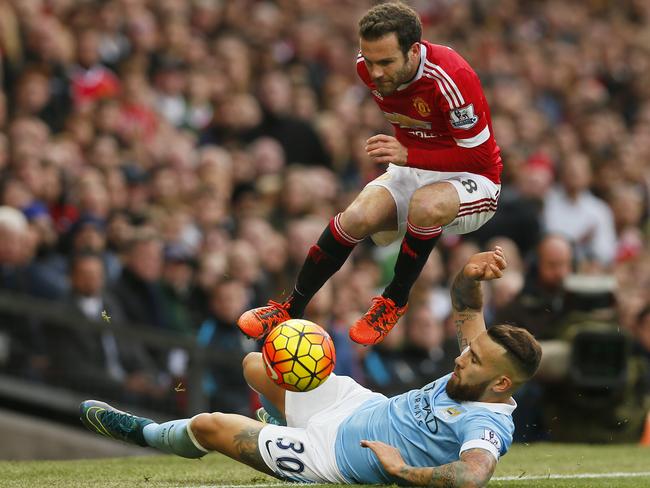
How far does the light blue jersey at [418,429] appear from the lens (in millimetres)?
7160

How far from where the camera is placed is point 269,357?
7328 millimetres

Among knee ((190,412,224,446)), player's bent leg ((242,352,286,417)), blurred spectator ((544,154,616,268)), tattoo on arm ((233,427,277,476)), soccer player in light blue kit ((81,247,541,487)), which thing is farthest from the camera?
blurred spectator ((544,154,616,268))

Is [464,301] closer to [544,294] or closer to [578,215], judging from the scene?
[544,294]

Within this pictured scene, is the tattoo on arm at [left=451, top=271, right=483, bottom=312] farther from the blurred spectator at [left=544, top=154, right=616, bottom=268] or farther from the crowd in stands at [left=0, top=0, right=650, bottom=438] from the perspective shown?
the blurred spectator at [left=544, top=154, right=616, bottom=268]

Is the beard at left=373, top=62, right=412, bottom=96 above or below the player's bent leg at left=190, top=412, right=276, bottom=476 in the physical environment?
above

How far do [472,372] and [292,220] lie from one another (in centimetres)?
541

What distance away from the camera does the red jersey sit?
739cm

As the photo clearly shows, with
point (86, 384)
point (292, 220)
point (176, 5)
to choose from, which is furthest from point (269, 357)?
point (176, 5)

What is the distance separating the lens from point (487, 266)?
7512mm

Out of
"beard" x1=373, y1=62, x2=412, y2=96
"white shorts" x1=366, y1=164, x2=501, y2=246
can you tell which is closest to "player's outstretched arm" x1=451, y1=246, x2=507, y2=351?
"white shorts" x1=366, y1=164, x2=501, y2=246

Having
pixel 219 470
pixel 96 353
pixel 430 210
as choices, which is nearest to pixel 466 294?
pixel 430 210

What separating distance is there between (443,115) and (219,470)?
2.94 meters

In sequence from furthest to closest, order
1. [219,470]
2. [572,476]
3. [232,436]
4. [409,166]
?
[219,470] → [572,476] → [409,166] → [232,436]

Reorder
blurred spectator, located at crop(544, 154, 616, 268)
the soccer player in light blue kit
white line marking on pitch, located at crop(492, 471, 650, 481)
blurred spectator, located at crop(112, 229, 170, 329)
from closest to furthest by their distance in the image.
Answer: the soccer player in light blue kit < white line marking on pitch, located at crop(492, 471, 650, 481) < blurred spectator, located at crop(112, 229, 170, 329) < blurred spectator, located at crop(544, 154, 616, 268)
